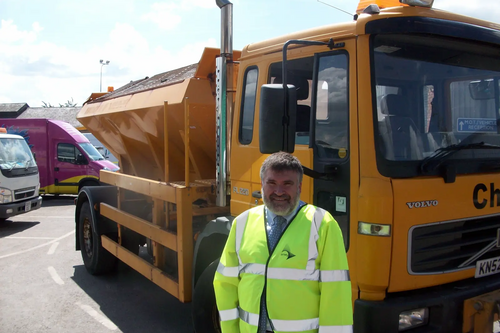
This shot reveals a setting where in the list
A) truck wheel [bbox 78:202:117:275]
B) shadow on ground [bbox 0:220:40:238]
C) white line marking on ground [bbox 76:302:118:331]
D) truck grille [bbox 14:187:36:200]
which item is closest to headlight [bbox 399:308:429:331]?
white line marking on ground [bbox 76:302:118:331]

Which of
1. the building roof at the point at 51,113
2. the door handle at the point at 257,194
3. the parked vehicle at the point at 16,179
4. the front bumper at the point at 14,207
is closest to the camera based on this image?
the door handle at the point at 257,194

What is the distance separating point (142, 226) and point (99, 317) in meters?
1.13

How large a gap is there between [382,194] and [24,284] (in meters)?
5.46

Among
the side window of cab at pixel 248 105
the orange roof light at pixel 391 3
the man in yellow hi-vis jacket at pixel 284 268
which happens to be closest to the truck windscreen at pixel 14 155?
the side window of cab at pixel 248 105

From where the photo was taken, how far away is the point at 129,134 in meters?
5.80

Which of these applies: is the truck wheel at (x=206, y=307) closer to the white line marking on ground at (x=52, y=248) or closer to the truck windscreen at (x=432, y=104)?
the truck windscreen at (x=432, y=104)

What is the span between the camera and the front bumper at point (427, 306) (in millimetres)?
2578

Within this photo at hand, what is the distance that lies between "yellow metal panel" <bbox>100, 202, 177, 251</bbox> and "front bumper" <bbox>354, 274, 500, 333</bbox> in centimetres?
214

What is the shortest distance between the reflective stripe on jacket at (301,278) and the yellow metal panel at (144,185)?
221 centimetres

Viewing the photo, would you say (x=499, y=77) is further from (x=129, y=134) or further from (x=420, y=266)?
(x=129, y=134)

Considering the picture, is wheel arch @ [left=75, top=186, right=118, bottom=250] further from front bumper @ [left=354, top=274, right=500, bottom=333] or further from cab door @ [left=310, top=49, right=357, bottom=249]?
front bumper @ [left=354, top=274, right=500, bottom=333]

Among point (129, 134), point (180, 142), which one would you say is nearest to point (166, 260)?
point (180, 142)

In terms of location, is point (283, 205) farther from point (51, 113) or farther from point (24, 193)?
point (51, 113)

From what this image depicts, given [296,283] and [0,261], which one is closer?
[296,283]
